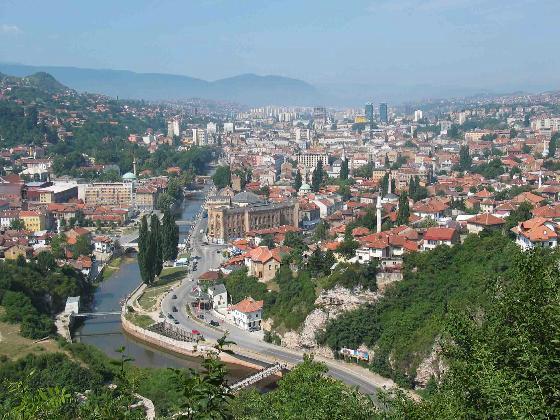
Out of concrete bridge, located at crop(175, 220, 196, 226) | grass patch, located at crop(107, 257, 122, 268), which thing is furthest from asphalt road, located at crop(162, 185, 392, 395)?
concrete bridge, located at crop(175, 220, 196, 226)

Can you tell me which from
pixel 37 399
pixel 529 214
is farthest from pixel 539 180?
pixel 37 399

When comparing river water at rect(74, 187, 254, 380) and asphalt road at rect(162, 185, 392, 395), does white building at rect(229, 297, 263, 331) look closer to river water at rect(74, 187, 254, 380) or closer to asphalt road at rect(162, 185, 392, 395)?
asphalt road at rect(162, 185, 392, 395)

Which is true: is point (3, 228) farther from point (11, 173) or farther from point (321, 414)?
point (321, 414)

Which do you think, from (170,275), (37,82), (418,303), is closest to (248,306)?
(418,303)

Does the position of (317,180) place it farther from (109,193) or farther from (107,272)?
(107,272)

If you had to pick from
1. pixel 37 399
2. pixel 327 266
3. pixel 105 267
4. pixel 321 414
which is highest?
pixel 37 399

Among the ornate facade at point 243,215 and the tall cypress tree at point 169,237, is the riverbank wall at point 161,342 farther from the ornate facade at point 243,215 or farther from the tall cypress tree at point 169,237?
the ornate facade at point 243,215

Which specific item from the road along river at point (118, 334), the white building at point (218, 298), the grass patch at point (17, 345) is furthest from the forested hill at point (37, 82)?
the grass patch at point (17, 345)
